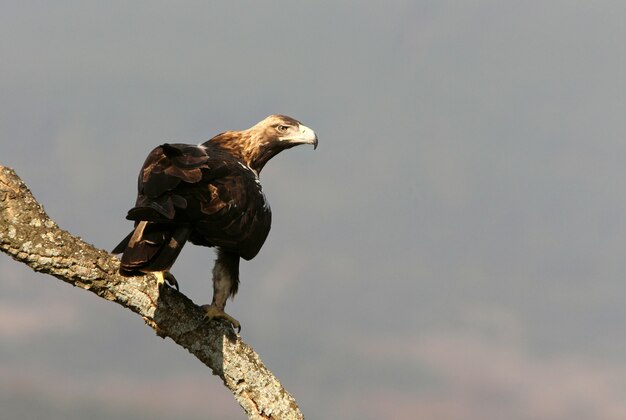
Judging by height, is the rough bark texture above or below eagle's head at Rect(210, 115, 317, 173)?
below

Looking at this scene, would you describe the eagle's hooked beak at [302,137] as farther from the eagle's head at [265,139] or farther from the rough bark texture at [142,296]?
the rough bark texture at [142,296]

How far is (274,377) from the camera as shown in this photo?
9188 millimetres

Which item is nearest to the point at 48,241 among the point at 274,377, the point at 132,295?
the point at 132,295

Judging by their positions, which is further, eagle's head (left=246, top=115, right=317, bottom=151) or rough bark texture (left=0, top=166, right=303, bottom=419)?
eagle's head (left=246, top=115, right=317, bottom=151)

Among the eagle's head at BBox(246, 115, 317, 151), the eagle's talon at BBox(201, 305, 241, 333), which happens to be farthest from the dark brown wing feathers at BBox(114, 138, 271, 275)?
the eagle's head at BBox(246, 115, 317, 151)

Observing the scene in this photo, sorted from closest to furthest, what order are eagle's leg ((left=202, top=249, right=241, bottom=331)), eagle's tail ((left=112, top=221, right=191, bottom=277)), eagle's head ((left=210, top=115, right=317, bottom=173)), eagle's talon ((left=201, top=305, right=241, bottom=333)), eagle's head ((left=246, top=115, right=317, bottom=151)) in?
eagle's tail ((left=112, top=221, right=191, bottom=277)), eagle's talon ((left=201, top=305, right=241, bottom=333)), eagle's leg ((left=202, top=249, right=241, bottom=331)), eagle's head ((left=210, top=115, right=317, bottom=173)), eagle's head ((left=246, top=115, right=317, bottom=151))

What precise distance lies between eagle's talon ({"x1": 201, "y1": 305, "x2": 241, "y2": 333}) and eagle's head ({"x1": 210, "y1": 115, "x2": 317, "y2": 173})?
2.30 m

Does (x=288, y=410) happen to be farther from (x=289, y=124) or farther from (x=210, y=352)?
(x=289, y=124)

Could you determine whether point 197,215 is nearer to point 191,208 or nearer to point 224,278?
point 191,208

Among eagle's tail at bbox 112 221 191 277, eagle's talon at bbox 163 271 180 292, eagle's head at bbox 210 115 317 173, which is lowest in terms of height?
eagle's tail at bbox 112 221 191 277

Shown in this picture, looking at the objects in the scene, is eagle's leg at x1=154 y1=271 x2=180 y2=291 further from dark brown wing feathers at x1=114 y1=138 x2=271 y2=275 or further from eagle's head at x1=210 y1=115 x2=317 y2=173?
eagle's head at x1=210 y1=115 x2=317 y2=173

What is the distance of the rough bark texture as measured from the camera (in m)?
8.95

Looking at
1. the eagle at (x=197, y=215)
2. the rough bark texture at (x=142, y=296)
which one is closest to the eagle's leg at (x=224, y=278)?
the eagle at (x=197, y=215)

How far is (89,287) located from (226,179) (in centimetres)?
166
